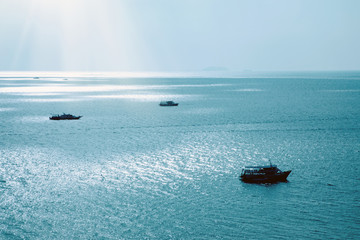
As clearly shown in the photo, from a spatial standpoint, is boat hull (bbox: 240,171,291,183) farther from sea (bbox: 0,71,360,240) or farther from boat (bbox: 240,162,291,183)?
sea (bbox: 0,71,360,240)

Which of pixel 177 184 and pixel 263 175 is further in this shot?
pixel 263 175

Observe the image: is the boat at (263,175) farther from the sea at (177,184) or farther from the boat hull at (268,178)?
the sea at (177,184)

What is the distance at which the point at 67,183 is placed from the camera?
56.9m

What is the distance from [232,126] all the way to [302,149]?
34.1m

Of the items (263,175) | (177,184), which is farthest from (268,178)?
(177,184)

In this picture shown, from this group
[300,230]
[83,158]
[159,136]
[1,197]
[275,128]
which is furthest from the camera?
[275,128]

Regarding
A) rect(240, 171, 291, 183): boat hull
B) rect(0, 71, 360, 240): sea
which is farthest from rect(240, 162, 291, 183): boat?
rect(0, 71, 360, 240): sea

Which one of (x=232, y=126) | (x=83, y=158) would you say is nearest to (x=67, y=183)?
(x=83, y=158)

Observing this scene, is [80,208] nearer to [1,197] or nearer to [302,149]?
[1,197]

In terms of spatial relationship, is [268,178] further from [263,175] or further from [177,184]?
[177,184]

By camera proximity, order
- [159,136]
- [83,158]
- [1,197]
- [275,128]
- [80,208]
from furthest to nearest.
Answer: [275,128], [159,136], [83,158], [1,197], [80,208]

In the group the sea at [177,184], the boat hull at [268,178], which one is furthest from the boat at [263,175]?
the sea at [177,184]

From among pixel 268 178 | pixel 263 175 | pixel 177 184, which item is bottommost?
pixel 177 184

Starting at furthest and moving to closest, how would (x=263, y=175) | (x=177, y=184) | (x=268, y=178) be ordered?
(x=263, y=175)
(x=268, y=178)
(x=177, y=184)
